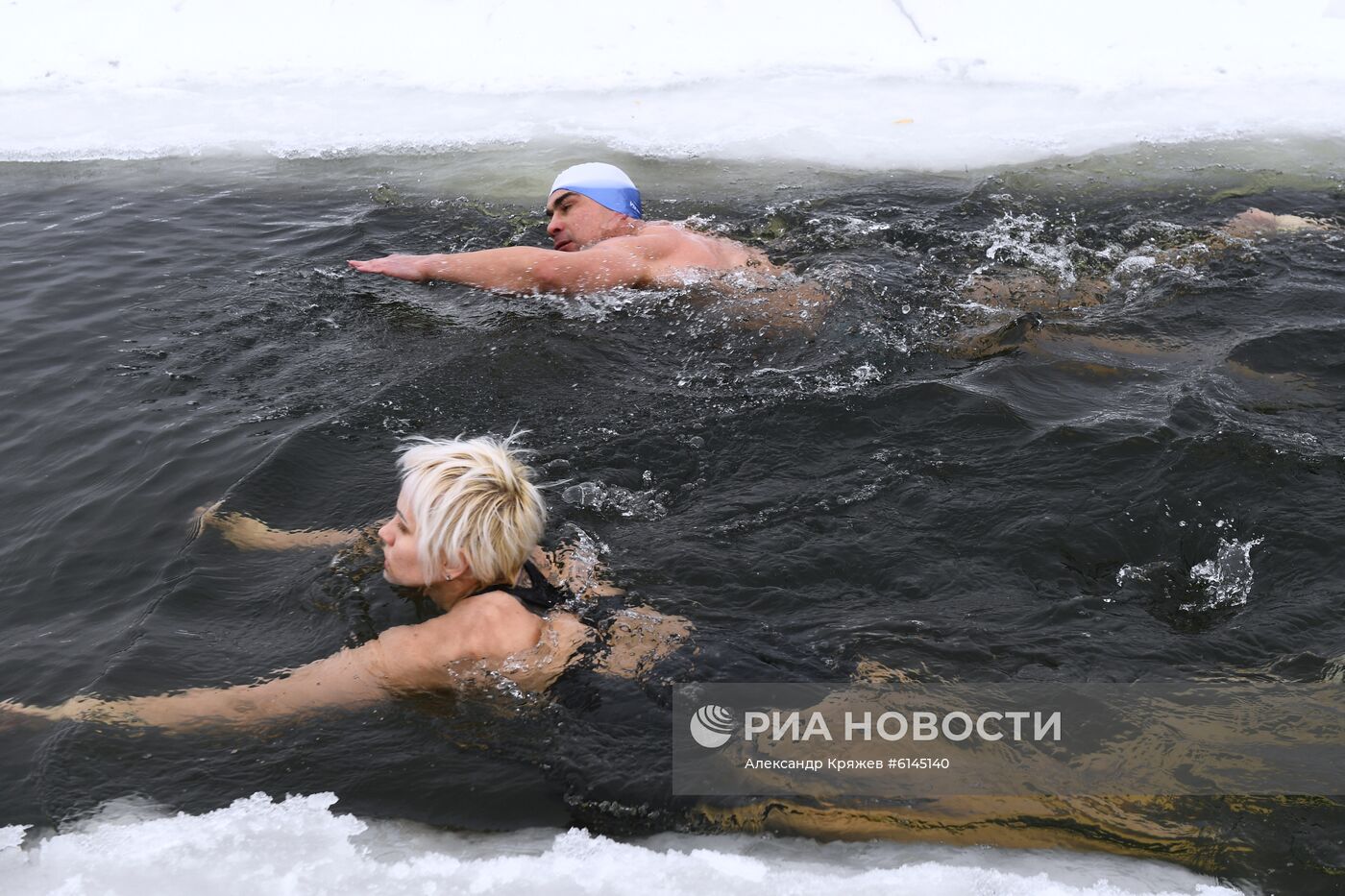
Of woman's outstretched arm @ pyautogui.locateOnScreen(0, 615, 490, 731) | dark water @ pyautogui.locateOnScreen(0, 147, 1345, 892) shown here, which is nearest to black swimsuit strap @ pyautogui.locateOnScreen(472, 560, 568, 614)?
woman's outstretched arm @ pyautogui.locateOnScreen(0, 615, 490, 731)

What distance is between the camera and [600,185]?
246 inches

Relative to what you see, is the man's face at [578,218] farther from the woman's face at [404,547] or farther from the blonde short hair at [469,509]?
the woman's face at [404,547]

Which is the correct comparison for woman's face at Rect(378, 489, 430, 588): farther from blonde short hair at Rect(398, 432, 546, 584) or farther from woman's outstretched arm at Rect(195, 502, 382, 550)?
woman's outstretched arm at Rect(195, 502, 382, 550)

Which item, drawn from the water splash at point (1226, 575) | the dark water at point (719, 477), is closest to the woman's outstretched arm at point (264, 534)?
the dark water at point (719, 477)

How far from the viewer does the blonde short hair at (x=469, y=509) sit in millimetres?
3336

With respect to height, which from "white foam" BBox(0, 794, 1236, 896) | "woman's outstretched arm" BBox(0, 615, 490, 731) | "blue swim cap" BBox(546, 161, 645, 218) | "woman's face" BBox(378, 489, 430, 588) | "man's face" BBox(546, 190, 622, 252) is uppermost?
"blue swim cap" BBox(546, 161, 645, 218)

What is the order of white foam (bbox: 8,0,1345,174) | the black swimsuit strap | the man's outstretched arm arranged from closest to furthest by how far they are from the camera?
1. the black swimsuit strap
2. the man's outstretched arm
3. white foam (bbox: 8,0,1345,174)

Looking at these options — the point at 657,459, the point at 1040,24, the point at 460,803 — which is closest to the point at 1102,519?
the point at 657,459

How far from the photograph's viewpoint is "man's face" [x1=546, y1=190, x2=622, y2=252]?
20.5ft

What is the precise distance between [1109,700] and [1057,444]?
4.94 ft

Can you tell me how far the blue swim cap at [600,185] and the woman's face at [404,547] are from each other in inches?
128

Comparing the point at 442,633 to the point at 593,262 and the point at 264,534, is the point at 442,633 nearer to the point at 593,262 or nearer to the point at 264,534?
the point at 264,534

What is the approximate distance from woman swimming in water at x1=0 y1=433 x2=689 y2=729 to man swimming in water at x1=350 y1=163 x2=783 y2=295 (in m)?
2.63

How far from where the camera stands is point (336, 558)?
4078 millimetres
